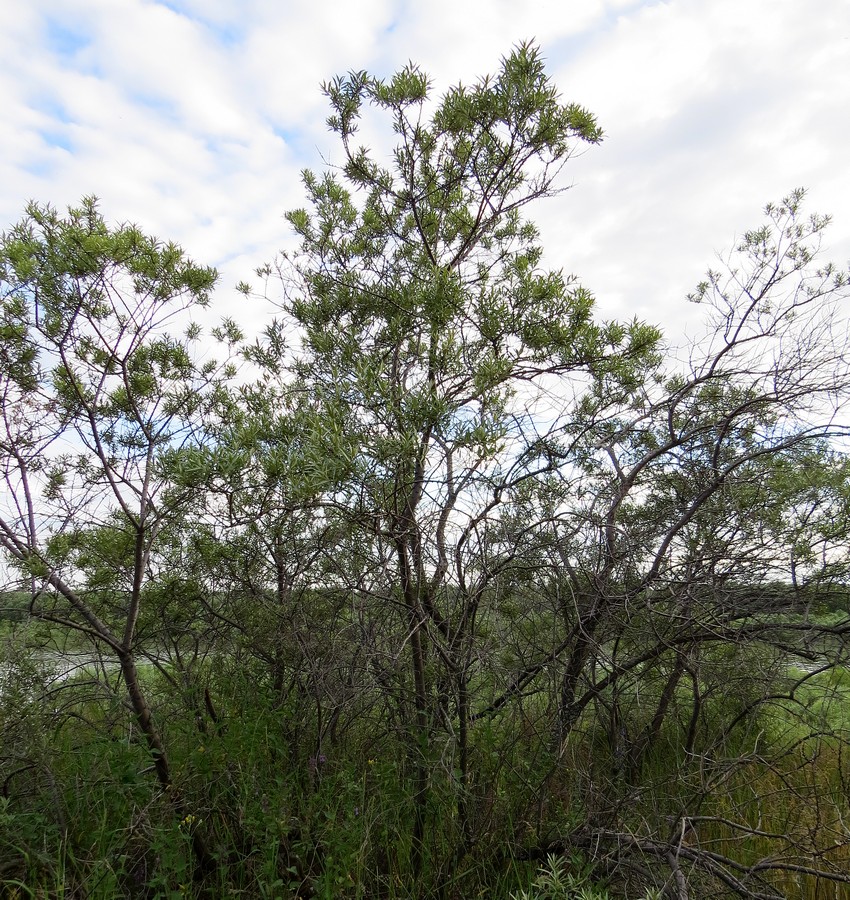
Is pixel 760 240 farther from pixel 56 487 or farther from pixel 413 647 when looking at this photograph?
pixel 56 487

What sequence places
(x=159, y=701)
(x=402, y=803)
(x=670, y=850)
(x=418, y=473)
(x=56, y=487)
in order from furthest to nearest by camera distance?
(x=159, y=701)
(x=56, y=487)
(x=402, y=803)
(x=418, y=473)
(x=670, y=850)

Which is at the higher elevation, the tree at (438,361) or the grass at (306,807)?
the tree at (438,361)

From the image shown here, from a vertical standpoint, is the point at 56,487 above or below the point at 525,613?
above

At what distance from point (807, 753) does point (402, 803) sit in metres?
3.24

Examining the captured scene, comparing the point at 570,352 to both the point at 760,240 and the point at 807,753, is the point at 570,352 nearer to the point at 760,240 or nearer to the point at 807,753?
the point at 760,240

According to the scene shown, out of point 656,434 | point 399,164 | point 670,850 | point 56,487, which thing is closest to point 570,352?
point 656,434

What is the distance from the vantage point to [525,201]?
3879mm

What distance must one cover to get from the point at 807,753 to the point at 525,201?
4.50 m

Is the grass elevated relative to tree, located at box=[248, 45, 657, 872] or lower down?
lower down

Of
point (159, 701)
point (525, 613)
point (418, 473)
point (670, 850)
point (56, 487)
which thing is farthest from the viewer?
point (159, 701)

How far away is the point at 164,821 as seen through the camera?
3.18 meters

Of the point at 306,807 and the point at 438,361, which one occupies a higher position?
the point at 438,361

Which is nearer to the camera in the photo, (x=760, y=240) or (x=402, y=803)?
(x=402, y=803)

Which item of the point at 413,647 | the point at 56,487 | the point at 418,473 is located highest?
the point at 56,487
